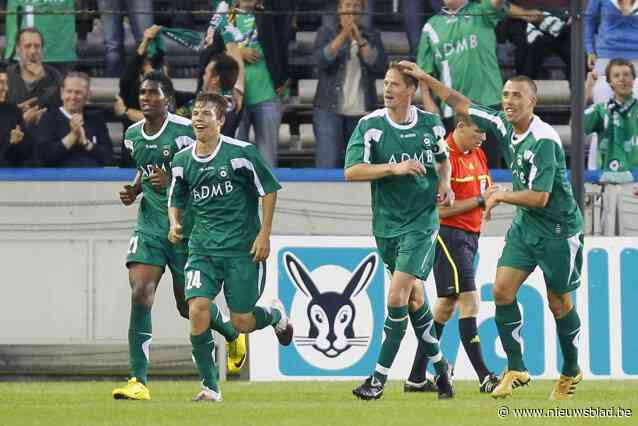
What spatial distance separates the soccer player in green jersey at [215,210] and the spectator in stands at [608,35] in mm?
4674

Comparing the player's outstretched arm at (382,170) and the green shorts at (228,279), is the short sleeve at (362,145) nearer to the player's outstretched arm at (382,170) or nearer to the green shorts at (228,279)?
the player's outstretched arm at (382,170)

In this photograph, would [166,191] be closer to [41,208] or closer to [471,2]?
[41,208]

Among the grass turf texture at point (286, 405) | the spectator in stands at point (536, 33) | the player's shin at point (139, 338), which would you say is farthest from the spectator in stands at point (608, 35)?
the player's shin at point (139, 338)

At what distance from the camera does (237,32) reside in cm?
1373

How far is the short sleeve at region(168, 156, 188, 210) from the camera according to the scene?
9.80 m

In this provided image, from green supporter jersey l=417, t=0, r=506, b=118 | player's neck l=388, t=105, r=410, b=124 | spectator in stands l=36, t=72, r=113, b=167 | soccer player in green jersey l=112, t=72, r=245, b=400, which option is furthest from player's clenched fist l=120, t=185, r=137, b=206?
green supporter jersey l=417, t=0, r=506, b=118

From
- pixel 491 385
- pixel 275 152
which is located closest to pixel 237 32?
pixel 275 152

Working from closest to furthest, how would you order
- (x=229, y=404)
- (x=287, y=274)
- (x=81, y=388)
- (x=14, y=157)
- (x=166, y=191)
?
1. (x=229, y=404)
2. (x=166, y=191)
3. (x=81, y=388)
4. (x=287, y=274)
5. (x=14, y=157)

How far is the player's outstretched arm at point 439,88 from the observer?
9.67 meters

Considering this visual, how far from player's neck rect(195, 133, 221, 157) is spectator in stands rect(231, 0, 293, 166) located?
13.0 feet

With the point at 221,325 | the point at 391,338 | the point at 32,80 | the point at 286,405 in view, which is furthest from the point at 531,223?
the point at 32,80

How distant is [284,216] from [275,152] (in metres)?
0.93

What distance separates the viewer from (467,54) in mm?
13523

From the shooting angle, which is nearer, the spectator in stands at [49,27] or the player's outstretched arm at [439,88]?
the player's outstretched arm at [439,88]
